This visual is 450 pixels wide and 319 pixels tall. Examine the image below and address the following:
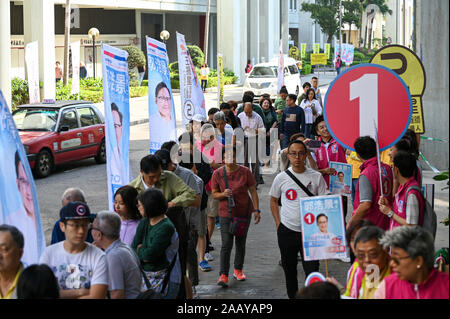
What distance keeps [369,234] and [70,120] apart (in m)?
14.3

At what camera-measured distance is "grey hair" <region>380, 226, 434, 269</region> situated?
4.59 meters

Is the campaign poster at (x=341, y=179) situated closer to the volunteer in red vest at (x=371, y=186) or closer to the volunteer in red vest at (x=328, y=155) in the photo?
the volunteer in red vest at (x=328, y=155)

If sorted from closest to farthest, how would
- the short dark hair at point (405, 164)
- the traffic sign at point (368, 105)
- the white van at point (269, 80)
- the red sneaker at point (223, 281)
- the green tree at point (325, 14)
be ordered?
the short dark hair at point (405, 164) < the traffic sign at point (368, 105) < the red sneaker at point (223, 281) < the white van at point (269, 80) < the green tree at point (325, 14)

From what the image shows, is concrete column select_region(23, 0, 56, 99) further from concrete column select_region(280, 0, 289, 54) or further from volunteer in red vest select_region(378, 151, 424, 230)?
concrete column select_region(280, 0, 289, 54)

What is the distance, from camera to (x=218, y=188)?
30.3 feet

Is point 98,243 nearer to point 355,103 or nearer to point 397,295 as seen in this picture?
point 397,295

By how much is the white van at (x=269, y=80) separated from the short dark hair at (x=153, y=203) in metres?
32.0

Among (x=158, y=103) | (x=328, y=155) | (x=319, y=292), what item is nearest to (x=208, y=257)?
(x=328, y=155)

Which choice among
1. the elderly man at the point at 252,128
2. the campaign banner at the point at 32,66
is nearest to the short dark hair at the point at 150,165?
the elderly man at the point at 252,128

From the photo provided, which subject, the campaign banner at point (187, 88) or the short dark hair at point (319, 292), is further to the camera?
the campaign banner at point (187, 88)

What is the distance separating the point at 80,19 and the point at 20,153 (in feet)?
140

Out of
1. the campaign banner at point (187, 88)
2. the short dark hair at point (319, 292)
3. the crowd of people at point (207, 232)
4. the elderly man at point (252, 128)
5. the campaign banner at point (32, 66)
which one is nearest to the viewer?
the short dark hair at point (319, 292)

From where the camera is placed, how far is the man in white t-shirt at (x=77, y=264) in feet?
17.7
